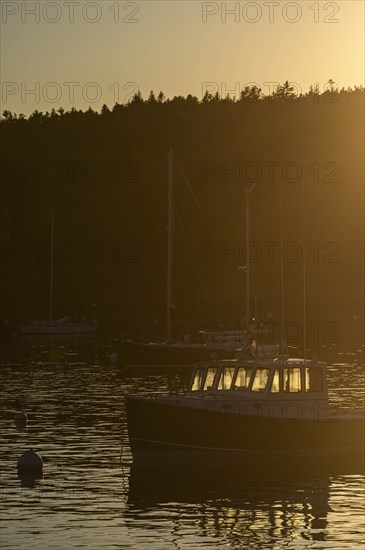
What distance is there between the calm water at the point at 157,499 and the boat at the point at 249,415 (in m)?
0.86

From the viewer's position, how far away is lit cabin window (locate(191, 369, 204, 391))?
5272cm

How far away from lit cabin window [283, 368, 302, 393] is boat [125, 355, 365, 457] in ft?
0.13

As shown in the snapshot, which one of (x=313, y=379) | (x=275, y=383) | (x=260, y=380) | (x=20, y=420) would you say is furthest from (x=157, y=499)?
(x=20, y=420)

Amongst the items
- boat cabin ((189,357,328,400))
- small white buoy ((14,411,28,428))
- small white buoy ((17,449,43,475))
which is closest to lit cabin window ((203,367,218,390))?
boat cabin ((189,357,328,400))

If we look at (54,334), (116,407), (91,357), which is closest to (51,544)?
(116,407)

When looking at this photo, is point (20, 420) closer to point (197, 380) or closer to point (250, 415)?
point (197, 380)

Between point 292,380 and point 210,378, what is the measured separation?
3.29 meters

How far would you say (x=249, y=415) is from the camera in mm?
51031

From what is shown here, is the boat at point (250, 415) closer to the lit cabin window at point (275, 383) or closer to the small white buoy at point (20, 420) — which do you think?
the lit cabin window at point (275, 383)

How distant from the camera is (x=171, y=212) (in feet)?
347

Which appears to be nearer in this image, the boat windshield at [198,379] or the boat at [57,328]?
the boat windshield at [198,379]

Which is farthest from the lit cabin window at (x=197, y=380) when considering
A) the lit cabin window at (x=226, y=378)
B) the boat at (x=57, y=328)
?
the boat at (x=57, y=328)

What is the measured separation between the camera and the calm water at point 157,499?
40062 millimetres

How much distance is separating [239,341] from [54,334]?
5034 centimetres
